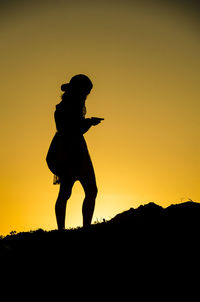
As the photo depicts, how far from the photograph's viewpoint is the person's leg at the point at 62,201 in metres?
6.87

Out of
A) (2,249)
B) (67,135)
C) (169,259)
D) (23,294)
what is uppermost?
(67,135)

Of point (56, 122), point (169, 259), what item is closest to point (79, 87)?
point (56, 122)

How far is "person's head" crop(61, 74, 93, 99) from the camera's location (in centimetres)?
719

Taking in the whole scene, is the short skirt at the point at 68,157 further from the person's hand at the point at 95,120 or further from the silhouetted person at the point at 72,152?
the person's hand at the point at 95,120

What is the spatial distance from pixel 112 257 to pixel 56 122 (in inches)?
112

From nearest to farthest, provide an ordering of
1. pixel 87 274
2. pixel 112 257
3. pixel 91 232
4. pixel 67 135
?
pixel 87 274 → pixel 112 257 → pixel 91 232 → pixel 67 135

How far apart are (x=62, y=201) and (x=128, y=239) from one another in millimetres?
1563

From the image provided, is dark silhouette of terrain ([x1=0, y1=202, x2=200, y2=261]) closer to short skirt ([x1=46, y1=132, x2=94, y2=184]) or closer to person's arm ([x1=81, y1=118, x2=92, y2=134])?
short skirt ([x1=46, y1=132, x2=94, y2=184])

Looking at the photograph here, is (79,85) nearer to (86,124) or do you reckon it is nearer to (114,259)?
(86,124)

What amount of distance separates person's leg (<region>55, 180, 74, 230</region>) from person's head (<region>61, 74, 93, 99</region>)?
1613 millimetres

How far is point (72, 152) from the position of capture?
277 inches

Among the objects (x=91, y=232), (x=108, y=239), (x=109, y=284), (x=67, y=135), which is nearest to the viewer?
(x=109, y=284)

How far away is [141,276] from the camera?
4.67 m

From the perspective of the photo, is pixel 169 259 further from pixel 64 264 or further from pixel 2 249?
pixel 2 249
